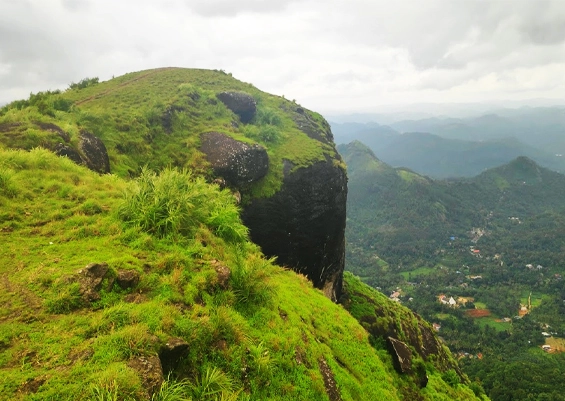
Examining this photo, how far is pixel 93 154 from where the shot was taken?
14305mm

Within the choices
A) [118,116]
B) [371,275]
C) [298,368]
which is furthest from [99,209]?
[371,275]

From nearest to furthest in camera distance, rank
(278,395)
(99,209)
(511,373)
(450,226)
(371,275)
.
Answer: (278,395)
(99,209)
(511,373)
(371,275)
(450,226)

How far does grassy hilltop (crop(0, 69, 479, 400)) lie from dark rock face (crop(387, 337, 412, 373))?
0.32m

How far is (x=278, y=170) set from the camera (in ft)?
68.2

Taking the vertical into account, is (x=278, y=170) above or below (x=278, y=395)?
above

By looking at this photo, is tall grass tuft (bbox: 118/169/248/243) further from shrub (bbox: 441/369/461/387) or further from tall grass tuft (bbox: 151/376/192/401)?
shrub (bbox: 441/369/461/387)

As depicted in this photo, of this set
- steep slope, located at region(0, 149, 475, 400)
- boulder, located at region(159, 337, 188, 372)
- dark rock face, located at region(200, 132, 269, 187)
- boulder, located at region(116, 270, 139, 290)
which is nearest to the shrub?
steep slope, located at region(0, 149, 475, 400)

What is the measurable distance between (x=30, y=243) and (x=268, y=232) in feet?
42.8

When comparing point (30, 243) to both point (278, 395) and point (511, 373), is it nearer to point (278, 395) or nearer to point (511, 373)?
point (278, 395)

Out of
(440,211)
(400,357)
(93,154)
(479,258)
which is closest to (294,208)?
(400,357)

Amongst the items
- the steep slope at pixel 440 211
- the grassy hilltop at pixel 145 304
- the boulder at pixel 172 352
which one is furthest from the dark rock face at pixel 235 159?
the steep slope at pixel 440 211

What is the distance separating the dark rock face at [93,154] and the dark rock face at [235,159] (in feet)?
18.0

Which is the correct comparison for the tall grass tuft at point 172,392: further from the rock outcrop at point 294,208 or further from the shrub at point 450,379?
the shrub at point 450,379

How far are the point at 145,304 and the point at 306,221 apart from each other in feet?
50.5
